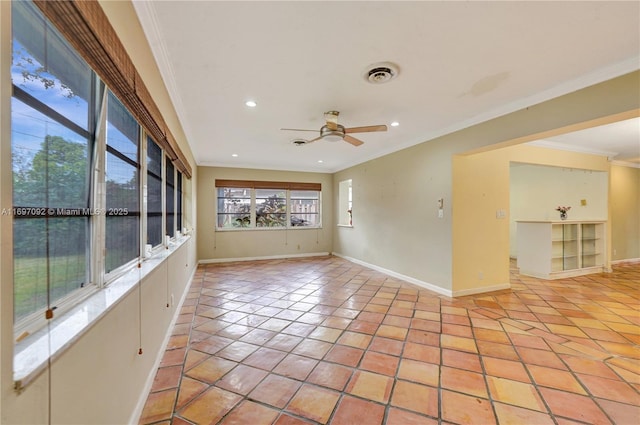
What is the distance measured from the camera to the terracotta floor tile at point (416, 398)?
167cm

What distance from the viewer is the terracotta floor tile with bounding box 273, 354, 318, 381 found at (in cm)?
202

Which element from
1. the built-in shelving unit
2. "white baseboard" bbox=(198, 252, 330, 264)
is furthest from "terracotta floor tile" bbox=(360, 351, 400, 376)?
"white baseboard" bbox=(198, 252, 330, 264)

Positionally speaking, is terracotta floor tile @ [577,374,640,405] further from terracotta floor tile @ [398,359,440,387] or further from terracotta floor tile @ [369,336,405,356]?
terracotta floor tile @ [369,336,405,356]

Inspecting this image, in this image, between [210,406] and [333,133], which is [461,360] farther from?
[333,133]

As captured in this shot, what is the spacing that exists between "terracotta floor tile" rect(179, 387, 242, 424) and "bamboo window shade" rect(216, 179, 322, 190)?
5.40m

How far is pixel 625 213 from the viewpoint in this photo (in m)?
6.36

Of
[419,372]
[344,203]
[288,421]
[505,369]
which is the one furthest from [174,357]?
[344,203]

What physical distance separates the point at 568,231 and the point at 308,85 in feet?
19.3

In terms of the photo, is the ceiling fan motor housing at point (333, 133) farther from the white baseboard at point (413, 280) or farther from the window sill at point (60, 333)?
the white baseboard at point (413, 280)

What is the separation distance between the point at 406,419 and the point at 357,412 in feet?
0.96

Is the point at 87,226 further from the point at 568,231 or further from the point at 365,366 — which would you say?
the point at 568,231

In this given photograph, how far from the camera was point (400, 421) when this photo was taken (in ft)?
5.16

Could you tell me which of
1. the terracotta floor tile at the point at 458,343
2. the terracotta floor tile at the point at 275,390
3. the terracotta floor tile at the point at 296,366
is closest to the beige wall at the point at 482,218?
the terracotta floor tile at the point at 458,343

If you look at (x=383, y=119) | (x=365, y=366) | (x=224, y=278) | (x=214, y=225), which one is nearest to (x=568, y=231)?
(x=383, y=119)
